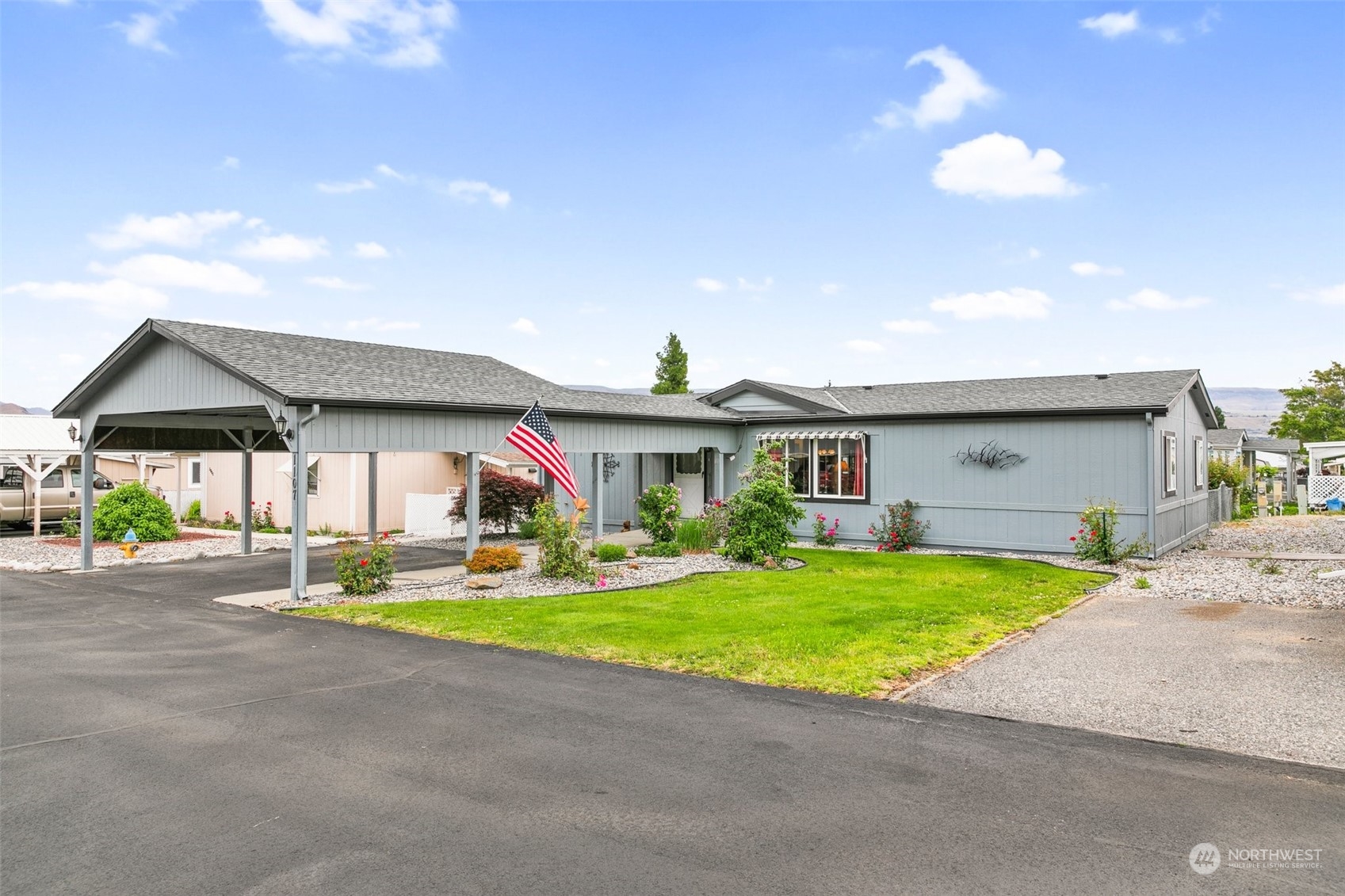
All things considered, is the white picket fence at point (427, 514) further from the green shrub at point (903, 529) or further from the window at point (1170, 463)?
the window at point (1170, 463)

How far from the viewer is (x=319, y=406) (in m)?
11.7

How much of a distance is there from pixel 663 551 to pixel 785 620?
690 centimetres

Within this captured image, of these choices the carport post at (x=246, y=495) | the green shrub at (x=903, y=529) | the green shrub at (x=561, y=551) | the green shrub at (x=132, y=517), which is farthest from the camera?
the green shrub at (x=132, y=517)

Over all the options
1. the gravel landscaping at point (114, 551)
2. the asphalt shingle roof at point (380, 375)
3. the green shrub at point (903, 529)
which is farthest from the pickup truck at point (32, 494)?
the green shrub at point (903, 529)

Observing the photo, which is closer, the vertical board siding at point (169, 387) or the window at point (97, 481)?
Answer: the vertical board siding at point (169, 387)

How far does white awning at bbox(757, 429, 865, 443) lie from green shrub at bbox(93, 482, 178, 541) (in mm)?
16146

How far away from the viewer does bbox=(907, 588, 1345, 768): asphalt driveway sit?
5.77 metres

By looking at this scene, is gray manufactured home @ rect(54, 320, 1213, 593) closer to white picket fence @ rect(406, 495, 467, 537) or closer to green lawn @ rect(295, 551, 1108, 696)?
green lawn @ rect(295, 551, 1108, 696)

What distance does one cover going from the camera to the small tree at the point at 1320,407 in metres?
45.5

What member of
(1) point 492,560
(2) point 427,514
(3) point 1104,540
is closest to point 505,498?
(2) point 427,514

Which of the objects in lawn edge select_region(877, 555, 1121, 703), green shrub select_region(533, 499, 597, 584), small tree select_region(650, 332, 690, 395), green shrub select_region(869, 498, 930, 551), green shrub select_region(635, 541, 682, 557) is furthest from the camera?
small tree select_region(650, 332, 690, 395)

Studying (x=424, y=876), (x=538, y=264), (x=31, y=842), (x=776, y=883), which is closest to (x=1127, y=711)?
(x=776, y=883)

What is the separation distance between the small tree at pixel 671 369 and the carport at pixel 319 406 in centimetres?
1901
